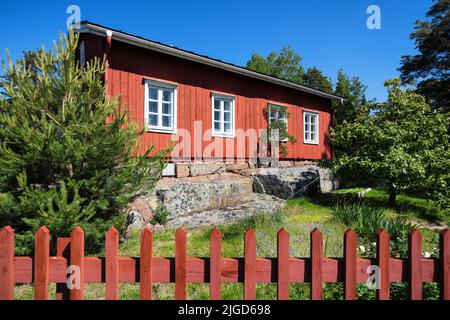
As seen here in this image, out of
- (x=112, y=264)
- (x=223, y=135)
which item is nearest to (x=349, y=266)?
(x=112, y=264)

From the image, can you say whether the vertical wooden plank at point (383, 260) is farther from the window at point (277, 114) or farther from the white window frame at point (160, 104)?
the window at point (277, 114)

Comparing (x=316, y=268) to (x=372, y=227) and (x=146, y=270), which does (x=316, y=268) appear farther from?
(x=372, y=227)

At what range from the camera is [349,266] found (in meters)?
2.06

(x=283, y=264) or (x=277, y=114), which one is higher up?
(x=277, y=114)

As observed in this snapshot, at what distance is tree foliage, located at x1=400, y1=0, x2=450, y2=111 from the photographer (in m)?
21.0

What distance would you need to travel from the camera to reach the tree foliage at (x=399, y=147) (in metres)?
8.55

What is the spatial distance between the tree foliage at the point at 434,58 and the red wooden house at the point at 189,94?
1084 cm

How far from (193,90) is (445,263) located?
9607 millimetres

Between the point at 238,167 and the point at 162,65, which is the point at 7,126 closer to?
the point at 162,65

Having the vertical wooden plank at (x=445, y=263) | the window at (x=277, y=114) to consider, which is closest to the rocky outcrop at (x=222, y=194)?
the window at (x=277, y=114)

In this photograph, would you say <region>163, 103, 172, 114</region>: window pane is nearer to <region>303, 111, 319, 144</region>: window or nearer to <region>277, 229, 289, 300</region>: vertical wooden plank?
<region>303, 111, 319, 144</region>: window

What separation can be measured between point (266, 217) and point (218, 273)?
503 centimetres

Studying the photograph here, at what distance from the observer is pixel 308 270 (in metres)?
2.07
